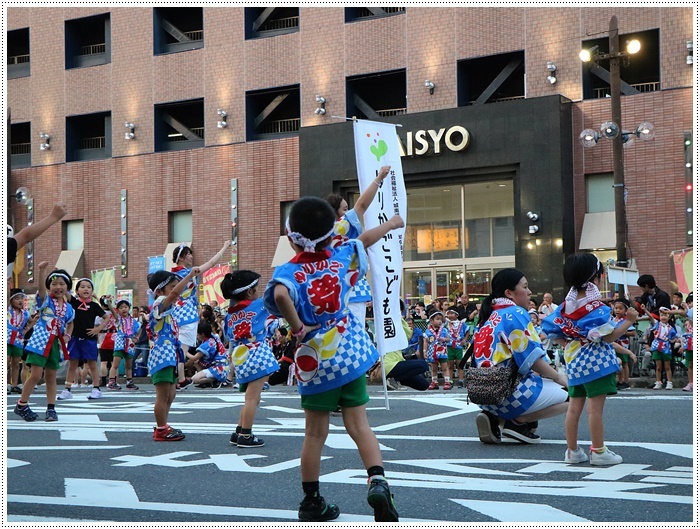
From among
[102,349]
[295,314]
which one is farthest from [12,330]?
[295,314]

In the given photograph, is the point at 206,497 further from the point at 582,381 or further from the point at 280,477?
the point at 582,381

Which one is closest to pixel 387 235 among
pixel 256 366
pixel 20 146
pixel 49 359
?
pixel 256 366

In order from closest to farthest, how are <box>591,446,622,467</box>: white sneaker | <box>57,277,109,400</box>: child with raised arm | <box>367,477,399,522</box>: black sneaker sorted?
<box>367,477,399,522</box>: black sneaker, <box>591,446,622,467</box>: white sneaker, <box>57,277,109,400</box>: child with raised arm

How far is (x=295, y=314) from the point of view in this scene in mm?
4824

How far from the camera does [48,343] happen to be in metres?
11.1

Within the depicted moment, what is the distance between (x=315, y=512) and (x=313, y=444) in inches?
13.5

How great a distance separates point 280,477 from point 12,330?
11.2 meters

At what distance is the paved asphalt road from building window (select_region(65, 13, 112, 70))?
25346 mm

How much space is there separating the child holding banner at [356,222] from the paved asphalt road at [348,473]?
1.24 m

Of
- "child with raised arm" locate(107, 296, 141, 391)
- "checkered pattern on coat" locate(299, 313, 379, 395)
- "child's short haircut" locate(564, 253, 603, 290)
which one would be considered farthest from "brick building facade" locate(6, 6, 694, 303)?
"checkered pattern on coat" locate(299, 313, 379, 395)

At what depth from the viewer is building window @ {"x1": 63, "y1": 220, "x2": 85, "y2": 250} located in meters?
34.4

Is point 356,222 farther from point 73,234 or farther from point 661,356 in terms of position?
point 73,234

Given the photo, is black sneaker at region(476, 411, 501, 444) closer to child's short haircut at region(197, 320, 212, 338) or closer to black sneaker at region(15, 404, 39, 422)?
black sneaker at region(15, 404, 39, 422)

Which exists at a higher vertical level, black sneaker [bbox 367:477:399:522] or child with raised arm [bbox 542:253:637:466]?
child with raised arm [bbox 542:253:637:466]
